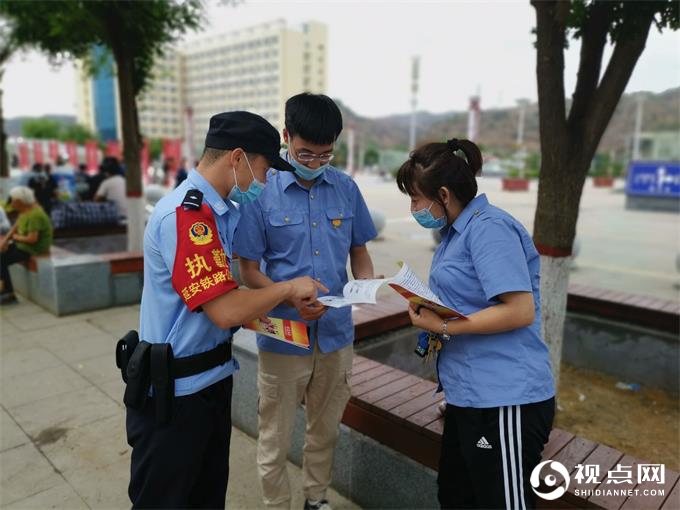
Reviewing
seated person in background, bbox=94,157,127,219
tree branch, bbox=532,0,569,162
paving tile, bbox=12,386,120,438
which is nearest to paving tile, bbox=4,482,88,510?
paving tile, bbox=12,386,120,438

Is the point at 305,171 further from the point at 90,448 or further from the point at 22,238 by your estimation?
the point at 22,238

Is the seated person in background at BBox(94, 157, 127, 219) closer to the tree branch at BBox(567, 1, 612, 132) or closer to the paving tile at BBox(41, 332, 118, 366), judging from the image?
the paving tile at BBox(41, 332, 118, 366)

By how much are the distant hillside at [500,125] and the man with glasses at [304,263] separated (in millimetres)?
65450

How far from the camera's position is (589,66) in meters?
3.01

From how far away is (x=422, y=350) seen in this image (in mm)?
1948

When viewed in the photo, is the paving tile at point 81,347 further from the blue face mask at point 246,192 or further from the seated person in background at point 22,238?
the blue face mask at point 246,192

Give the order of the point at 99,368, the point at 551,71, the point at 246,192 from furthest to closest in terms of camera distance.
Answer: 1. the point at 99,368
2. the point at 551,71
3. the point at 246,192

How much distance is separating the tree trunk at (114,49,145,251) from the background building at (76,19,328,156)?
87.7 metres

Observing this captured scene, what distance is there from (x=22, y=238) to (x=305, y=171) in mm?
5084

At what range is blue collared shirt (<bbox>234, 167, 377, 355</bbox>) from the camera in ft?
7.11

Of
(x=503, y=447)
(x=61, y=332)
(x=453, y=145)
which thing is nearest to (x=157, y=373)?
(x=503, y=447)

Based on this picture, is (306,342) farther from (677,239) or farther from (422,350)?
(677,239)

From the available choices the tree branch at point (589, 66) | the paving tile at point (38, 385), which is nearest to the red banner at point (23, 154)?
the paving tile at point (38, 385)

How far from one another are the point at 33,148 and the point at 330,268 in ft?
116
